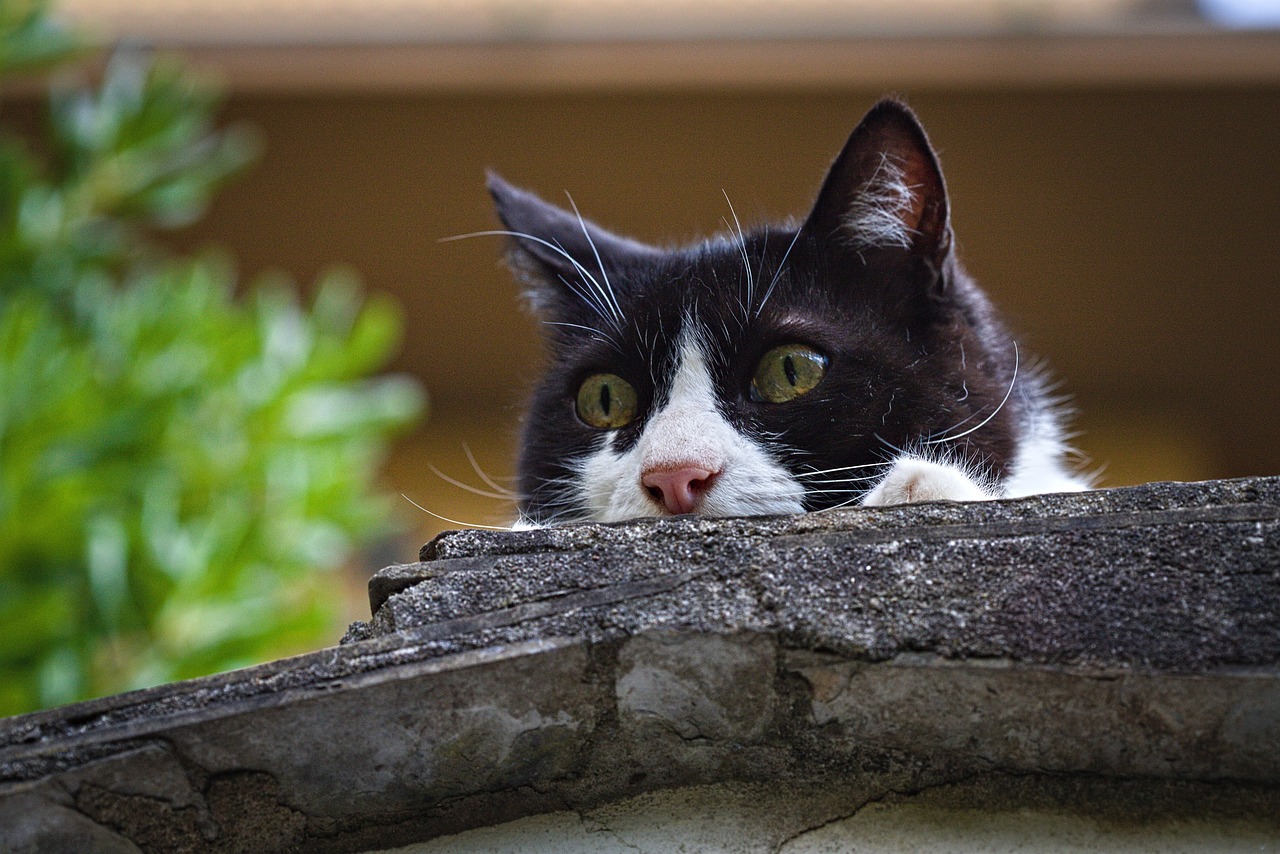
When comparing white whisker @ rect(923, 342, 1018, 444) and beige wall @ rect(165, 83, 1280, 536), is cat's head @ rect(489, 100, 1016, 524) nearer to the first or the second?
white whisker @ rect(923, 342, 1018, 444)

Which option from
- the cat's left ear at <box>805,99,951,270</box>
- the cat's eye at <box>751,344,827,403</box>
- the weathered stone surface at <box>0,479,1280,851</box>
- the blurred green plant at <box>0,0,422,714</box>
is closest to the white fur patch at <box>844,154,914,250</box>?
the cat's left ear at <box>805,99,951,270</box>

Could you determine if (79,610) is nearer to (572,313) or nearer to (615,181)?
(572,313)

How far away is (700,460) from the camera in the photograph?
4.11 feet

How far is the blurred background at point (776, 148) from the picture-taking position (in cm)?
325

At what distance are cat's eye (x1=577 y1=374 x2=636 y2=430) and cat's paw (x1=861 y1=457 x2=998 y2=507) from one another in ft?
1.29

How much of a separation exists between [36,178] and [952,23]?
8.15 ft

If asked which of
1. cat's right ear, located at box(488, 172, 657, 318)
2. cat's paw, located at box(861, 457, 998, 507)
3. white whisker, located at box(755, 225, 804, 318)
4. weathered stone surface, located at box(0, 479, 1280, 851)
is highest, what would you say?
cat's right ear, located at box(488, 172, 657, 318)

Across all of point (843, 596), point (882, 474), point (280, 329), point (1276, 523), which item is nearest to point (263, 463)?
point (280, 329)

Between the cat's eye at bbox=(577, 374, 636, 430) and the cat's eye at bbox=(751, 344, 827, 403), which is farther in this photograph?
the cat's eye at bbox=(577, 374, 636, 430)

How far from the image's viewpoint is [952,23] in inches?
124

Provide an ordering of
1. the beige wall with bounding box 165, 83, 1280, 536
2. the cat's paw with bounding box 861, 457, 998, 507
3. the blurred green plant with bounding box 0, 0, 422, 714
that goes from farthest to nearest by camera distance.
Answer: the beige wall with bounding box 165, 83, 1280, 536
the blurred green plant with bounding box 0, 0, 422, 714
the cat's paw with bounding box 861, 457, 998, 507

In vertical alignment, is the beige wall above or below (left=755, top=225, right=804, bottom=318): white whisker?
above

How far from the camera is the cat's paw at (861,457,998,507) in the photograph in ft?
3.82

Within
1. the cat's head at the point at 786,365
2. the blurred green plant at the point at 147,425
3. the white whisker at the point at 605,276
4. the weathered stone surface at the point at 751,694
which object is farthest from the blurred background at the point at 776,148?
the weathered stone surface at the point at 751,694
